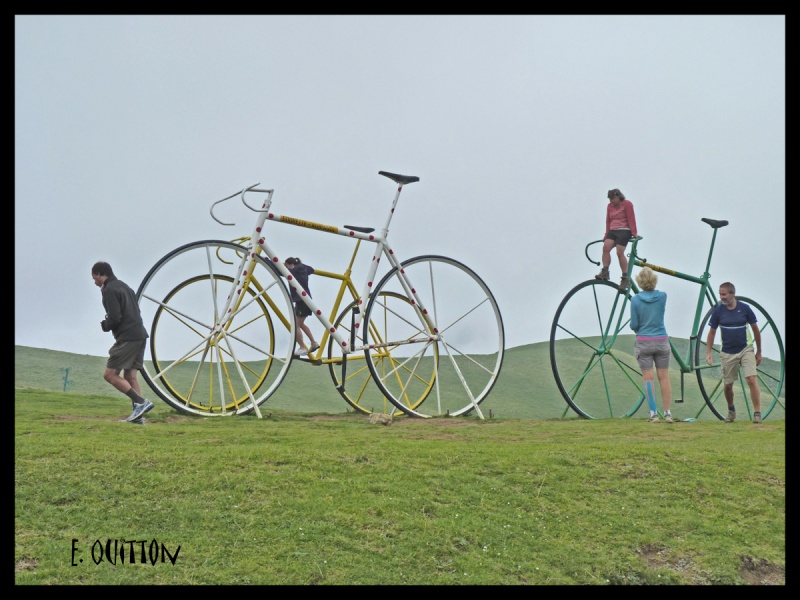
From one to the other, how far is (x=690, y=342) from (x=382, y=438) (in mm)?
6820

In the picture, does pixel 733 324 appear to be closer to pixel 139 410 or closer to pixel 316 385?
pixel 316 385

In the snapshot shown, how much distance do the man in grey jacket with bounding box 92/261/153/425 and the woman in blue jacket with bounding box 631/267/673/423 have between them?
6.70 metres

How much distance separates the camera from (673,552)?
694cm

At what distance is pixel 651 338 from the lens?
1188 cm

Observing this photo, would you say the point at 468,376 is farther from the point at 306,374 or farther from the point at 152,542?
the point at 152,542

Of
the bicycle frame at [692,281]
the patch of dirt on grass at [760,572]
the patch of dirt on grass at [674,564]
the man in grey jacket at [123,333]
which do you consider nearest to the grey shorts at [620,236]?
the bicycle frame at [692,281]

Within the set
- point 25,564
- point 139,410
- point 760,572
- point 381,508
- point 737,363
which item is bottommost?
point 760,572

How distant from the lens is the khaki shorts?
1288cm

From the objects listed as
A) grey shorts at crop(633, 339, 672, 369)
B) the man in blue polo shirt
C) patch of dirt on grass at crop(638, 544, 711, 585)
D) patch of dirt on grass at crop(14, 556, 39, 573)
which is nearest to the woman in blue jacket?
grey shorts at crop(633, 339, 672, 369)

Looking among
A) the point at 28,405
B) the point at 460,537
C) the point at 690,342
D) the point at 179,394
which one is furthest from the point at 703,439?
the point at 28,405

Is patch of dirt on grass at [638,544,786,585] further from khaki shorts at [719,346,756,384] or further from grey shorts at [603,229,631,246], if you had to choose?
grey shorts at [603,229,631,246]

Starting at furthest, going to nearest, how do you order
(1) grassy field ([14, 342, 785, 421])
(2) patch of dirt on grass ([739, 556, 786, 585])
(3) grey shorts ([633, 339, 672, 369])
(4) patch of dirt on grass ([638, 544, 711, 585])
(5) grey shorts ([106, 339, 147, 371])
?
(1) grassy field ([14, 342, 785, 421]) < (3) grey shorts ([633, 339, 672, 369]) < (5) grey shorts ([106, 339, 147, 371]) < (2) patch of dirt on grass ([739, 556, 786, 585]) < (4) patch of dirt on grass ([638, 544, 711, 585])

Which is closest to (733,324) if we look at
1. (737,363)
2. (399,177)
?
(737,363)

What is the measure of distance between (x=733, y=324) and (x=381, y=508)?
7957mm
